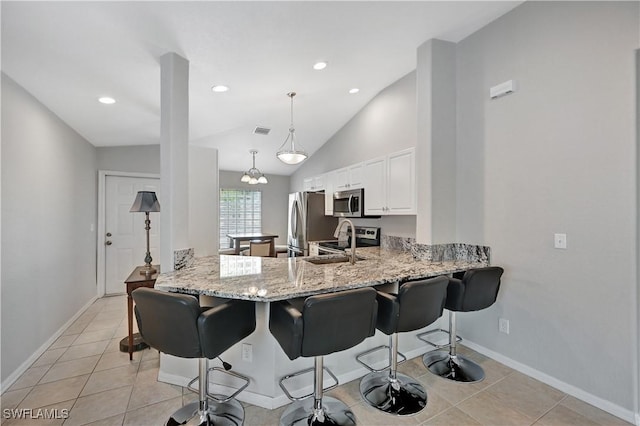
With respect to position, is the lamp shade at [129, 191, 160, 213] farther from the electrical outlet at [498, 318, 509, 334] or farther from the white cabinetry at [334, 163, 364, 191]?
the electrical outlet at [498, 318, 509, 334]

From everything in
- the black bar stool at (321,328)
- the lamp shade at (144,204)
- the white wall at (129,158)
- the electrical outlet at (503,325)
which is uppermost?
the white wall at (129,158)

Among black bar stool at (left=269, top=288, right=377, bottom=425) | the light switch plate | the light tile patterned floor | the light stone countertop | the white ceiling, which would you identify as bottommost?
the light tile patterned floor

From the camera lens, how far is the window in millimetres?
6992

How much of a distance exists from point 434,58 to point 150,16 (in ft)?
8.25

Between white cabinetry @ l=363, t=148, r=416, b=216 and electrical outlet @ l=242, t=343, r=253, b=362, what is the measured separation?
2.17 m

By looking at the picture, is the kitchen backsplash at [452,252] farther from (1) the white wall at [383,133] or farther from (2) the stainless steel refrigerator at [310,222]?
(2) the stainless steel refrigerator at [310,222]

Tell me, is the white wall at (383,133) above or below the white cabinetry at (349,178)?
above

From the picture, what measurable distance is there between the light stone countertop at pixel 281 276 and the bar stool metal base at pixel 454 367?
0.84 meters

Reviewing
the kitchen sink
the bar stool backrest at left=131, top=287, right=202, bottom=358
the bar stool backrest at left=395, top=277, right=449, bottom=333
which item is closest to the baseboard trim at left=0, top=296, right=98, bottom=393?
the bar stool backrest at left=131, top=287, right=202, bottom=358

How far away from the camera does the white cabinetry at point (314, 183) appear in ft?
17.4

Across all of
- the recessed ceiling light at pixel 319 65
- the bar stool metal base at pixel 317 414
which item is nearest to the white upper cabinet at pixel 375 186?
the recessed ceiling light at pixel 319 65

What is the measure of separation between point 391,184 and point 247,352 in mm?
2467

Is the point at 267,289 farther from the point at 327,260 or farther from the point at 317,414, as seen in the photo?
the point at 327,260

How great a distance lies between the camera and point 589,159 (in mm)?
2039
